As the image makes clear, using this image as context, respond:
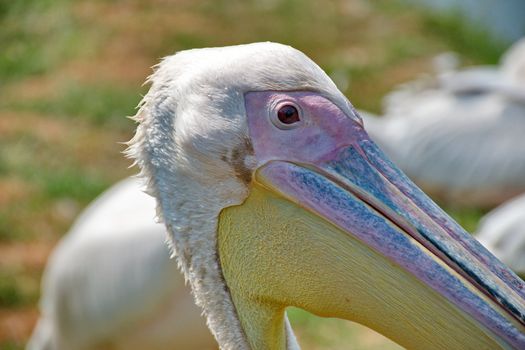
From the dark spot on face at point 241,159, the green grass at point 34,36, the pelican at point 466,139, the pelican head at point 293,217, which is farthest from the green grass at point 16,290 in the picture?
the dark spot on face at point 241,159

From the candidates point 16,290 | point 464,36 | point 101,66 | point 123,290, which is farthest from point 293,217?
point 464,36

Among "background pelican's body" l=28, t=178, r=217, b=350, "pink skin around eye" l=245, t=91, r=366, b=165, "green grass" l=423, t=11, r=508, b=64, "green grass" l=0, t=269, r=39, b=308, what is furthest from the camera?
"green grass" l=423, t=11, r=508, b=64

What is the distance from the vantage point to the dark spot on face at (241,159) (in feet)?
7.14

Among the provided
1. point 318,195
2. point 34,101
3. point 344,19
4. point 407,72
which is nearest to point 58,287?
point 318,195

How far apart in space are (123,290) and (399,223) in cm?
233

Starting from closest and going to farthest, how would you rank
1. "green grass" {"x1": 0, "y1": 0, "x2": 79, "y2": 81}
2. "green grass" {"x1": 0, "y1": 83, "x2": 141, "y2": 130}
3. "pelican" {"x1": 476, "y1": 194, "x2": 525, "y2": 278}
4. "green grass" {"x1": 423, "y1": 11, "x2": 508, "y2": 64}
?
"pelican" {"x1": 476, "y1": 194, "x2": 525, "y2": 278} < "green grass" {"x1": 0, "y1": 83, "x2": 141, "y2": 130} < "green grass" {"x1": 0, "y1": 0, "x2": 79, "y2": 81} < "green grass" {"x1": 423, "y1": 11, "x2": 508, "y2": 64}

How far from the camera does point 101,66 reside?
302 inches

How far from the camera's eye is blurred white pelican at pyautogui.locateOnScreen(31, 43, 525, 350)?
2.02 meters

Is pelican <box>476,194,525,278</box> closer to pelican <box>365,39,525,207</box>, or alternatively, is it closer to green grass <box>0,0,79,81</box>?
pelican <box>365,39,525,207</box>

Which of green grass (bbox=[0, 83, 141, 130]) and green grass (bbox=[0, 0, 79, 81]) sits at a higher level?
green grass (bbox=[0, 0, 79, 81])

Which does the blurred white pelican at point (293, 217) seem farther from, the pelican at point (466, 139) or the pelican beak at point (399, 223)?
the pelican at point (466, 139)

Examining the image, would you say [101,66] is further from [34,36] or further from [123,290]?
[123,290]

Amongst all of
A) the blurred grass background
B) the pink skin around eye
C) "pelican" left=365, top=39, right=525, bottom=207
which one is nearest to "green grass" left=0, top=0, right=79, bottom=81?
the blurred grass background

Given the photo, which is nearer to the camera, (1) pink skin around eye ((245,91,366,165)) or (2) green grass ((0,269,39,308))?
(1) pink skin around eye ((245,91,366,165))
